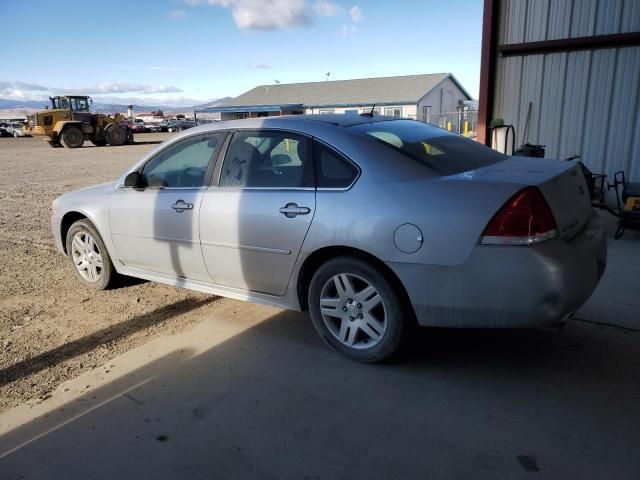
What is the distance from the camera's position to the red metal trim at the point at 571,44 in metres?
7.42

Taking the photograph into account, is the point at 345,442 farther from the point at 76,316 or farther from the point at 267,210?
the point at 76,316

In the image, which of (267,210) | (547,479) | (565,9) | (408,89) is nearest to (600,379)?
(547,479)

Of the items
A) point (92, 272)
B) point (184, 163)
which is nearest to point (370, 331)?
point (184, 163)

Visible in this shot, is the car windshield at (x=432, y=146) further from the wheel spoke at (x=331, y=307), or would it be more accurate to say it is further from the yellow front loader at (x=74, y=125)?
the yellow front loader at (x=74, y=125)

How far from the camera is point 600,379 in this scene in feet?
9.95

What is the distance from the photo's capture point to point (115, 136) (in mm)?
31250

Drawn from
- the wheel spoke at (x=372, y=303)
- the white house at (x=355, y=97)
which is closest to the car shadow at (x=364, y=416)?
the wheel spoke at (x=372, y=303)

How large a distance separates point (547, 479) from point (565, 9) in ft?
25.4

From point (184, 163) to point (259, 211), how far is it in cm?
105

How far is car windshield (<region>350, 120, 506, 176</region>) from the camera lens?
10.7 ft

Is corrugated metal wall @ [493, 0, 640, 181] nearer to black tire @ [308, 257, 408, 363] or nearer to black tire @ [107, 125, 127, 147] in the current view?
black tire @ [308, 257, 408, 363]

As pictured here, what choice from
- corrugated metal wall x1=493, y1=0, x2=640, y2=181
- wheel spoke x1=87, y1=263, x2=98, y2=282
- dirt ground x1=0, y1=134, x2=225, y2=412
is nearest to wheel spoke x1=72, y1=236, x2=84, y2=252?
wheel spoke x1=87, y1=263, x2=98, y2=282

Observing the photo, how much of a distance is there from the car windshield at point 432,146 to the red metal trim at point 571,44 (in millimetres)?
5142

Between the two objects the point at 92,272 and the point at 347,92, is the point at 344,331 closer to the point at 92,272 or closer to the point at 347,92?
the point at 92,272
